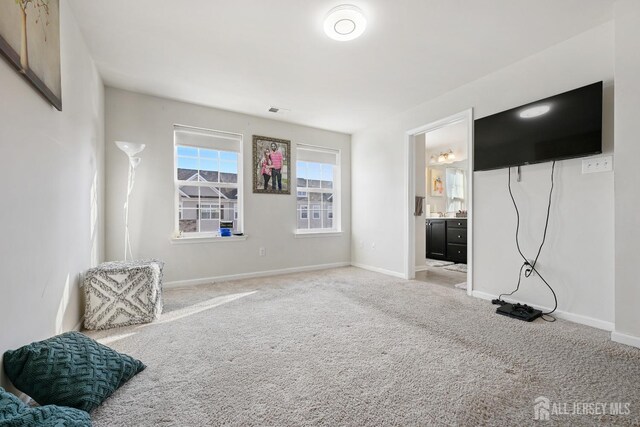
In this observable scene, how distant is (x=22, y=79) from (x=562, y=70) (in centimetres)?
384

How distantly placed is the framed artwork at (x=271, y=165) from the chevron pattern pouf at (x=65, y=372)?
2.97m

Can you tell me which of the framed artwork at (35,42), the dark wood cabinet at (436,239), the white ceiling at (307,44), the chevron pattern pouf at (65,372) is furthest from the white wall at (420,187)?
the framed artwork at (35,42)

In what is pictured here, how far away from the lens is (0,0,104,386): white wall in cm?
125

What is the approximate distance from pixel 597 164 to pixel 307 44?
2634 mm

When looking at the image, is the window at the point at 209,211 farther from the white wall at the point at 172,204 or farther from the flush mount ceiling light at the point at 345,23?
the flush mount ceiling light at the point at 345,23

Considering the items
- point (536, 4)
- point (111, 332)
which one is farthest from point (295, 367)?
point (536, 4)

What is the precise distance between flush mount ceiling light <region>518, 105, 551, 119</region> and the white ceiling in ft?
1.79

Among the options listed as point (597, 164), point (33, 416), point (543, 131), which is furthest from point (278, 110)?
point (33, 416)

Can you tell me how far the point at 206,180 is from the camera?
398cm

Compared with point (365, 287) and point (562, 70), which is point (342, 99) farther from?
point (365, 287)

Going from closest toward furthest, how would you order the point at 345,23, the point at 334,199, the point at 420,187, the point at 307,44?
the point at 345,23 → the point at 307,44 → the point at 420,187 → the point at 334,199

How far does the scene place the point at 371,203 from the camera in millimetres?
4758

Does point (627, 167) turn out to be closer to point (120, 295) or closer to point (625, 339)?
point (625, 339)

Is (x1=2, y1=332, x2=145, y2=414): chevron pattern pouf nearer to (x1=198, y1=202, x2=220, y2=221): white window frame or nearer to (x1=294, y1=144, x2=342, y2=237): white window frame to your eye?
(x1=198, y1=202, x2=220, y2=221): white window frame
